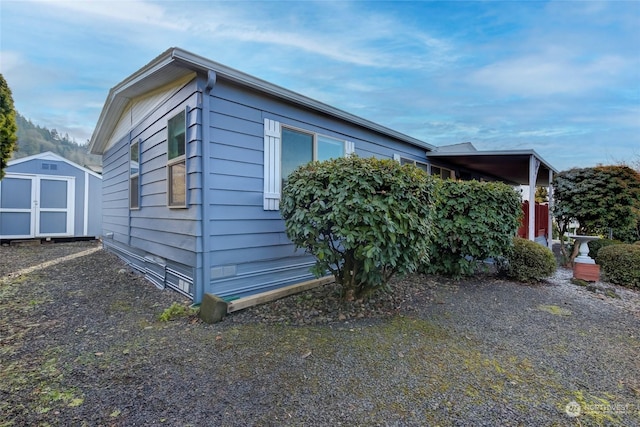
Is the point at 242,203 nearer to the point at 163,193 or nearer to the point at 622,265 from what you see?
the point at 163,193

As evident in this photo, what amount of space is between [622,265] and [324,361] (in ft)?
19.3

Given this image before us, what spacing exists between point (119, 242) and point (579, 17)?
37.2 ft

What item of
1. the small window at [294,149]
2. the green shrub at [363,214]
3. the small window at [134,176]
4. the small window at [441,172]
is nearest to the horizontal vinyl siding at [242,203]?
the small window at [294,149]

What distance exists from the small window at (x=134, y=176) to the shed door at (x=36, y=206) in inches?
244

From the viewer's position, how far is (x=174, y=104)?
4.23 meters

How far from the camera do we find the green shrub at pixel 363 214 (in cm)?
311

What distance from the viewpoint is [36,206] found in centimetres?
979

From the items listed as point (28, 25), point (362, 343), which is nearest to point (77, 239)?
point (28, 25)

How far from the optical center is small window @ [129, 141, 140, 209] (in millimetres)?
5867

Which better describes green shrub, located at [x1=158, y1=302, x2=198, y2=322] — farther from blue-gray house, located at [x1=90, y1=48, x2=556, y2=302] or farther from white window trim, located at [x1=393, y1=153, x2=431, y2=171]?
white window trim, located at [x1=393, y1=153, x2=431, y2=171]

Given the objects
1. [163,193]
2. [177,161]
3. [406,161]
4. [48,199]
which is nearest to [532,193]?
[406,161]

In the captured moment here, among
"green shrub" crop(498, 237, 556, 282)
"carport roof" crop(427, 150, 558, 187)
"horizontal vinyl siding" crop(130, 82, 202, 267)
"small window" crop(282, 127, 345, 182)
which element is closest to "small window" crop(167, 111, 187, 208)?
"horizontal vinyl siding" crop(130, 82, 202, 267)

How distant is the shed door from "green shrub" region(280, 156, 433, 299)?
1065 cm

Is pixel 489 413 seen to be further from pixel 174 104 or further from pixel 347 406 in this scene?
pixel 174 104
